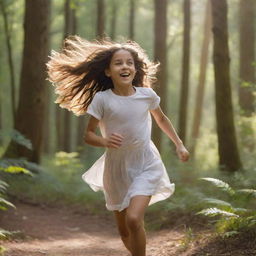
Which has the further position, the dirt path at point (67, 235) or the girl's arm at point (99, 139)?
the dirt path at point (67, 235)

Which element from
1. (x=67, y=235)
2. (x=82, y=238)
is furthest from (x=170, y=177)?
(x=82, y=238)

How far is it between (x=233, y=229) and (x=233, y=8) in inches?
974

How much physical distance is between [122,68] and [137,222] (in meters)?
1.76

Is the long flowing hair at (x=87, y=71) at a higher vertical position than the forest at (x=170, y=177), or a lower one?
higher

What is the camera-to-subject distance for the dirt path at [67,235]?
23.5 ft

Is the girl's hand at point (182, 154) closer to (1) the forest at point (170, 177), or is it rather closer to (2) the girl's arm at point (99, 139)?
(1) the forest at point (170, 177)

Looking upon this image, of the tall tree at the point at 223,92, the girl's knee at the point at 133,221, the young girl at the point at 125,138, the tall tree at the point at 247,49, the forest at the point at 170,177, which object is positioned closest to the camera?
the girl's knee at the point at 133,221

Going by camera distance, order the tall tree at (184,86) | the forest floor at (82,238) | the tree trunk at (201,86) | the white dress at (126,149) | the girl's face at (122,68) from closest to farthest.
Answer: the white dress at (126,149) → the girl's face at (122,68) → the forest floor at (82,238) → the tall tree at (184,86) → the tree trunk at (201,86)

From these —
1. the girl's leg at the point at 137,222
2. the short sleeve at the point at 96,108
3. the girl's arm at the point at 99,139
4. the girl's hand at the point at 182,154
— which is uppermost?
the short sleeve at the point at 96,108

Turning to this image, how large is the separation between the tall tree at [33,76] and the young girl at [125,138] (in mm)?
6857

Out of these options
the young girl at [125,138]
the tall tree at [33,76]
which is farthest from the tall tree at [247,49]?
the young girl at [125,138]

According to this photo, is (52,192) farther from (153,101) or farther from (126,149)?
(126,149)

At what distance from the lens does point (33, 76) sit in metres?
13.0

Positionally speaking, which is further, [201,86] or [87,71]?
[201,86]
